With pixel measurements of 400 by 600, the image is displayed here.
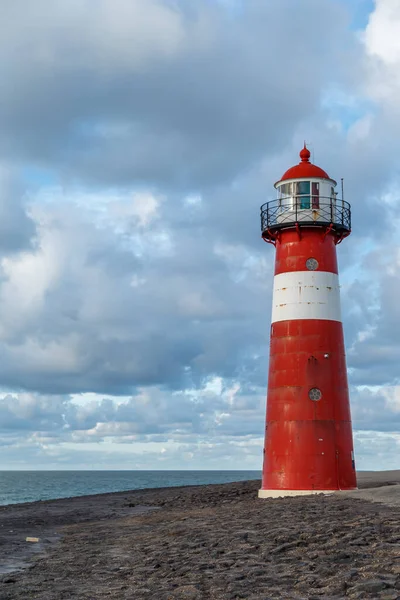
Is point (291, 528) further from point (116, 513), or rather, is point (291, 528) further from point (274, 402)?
point (116, 513)

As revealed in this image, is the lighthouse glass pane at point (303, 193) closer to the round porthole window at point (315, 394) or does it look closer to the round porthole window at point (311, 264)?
the round porthole window at point (311, 264)

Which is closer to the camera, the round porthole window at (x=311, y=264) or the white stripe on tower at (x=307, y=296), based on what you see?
the white stripe on tower at (x=307, y=296)

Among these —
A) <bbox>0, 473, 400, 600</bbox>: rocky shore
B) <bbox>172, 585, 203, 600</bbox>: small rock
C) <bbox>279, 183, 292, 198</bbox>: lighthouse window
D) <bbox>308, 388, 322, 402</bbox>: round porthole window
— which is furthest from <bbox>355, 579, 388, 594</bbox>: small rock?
<bbox>279, 183, 292, 198</bbox>: lighthouse window

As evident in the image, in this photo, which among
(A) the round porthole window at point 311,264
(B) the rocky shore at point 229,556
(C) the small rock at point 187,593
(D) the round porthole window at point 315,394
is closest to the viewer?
(C) the small rock at point 187,593

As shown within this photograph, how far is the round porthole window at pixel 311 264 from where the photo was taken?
28.9 m

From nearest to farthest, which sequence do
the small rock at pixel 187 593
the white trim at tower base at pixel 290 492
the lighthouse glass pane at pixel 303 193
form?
the small rock at pixel 187 593 → the white trim at tower base at pixel 290 492 → the lighthouse glass pane at pixel 303 193

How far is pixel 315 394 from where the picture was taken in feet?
92.5

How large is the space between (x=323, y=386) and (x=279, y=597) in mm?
16017

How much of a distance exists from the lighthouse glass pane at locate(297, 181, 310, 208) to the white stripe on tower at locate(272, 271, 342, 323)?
99.1 inches

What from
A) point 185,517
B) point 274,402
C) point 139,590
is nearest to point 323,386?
point 274,402

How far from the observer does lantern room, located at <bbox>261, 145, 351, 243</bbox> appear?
95.5 feet

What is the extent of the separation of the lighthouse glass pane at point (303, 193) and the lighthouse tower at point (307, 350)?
0.12 feet

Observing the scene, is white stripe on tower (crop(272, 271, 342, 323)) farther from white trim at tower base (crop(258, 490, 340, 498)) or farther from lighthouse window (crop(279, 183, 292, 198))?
white trim at tower base (crop(258, 490, 340, 498))

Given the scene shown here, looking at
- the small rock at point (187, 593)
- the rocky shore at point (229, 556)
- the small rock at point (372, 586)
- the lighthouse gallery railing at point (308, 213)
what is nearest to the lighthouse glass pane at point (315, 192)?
the lighthouse gallery railing at point (308, 213)
